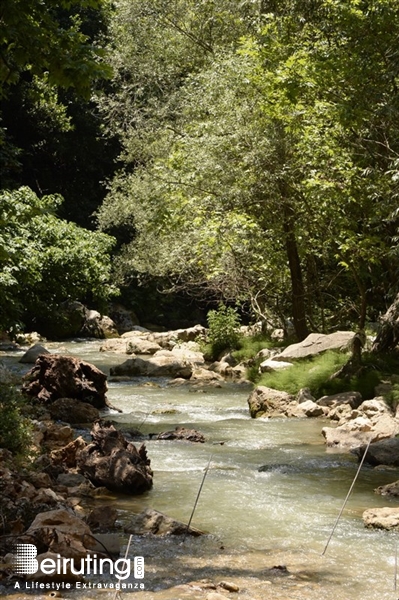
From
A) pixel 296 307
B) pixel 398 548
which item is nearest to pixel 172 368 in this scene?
pixel 296 307

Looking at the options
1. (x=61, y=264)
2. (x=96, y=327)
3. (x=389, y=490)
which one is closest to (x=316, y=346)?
(x=389, y=490)

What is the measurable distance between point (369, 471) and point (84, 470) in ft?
10.7

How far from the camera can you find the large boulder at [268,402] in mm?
13234

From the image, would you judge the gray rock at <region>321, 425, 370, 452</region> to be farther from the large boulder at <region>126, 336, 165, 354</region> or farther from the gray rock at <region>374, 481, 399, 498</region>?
the large boulder at <region>126, 336, 165, 354</region>

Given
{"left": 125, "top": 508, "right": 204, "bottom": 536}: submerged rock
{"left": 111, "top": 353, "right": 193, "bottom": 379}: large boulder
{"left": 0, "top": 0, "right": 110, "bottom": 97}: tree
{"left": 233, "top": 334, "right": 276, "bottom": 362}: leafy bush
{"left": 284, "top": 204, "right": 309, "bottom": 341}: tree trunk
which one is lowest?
{"left": 125, "top": 508, "right": 204, "bottom": 536}: submerged rock

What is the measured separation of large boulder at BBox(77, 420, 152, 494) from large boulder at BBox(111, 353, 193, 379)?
9331mm

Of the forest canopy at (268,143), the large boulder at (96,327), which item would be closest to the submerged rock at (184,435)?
the forest canopy at (268,143)

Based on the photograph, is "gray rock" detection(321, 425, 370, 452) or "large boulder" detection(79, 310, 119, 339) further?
"large boulder" detection(79, 310, 119, 339)

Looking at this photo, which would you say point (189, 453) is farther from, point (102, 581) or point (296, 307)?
point (296, 307)

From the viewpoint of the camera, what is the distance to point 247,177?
1631cm

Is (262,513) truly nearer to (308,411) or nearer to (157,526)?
(157,526)

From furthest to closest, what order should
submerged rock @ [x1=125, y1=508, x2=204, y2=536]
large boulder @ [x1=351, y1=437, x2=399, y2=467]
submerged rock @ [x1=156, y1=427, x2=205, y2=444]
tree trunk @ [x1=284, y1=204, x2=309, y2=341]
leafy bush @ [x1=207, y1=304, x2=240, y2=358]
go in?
leafy bush @ [x1=207, y1=304, x2=240, y2=358] < tree trunk @ [x1=284, y1=204, x2=309, y2=341] < submerged rock @ [x1=156, y1=427, x2=205, y2=444] < large boulder @ [x1=351, y1=437, x2=399, y2=467] < submerged rock @ [x1=125, y1=508, x2=204, y2=536]

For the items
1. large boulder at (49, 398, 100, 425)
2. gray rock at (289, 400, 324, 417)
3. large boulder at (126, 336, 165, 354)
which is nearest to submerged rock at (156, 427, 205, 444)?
large boulder at (49, 398, 100, 425)

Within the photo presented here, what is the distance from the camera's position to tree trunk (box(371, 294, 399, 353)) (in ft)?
46.9
